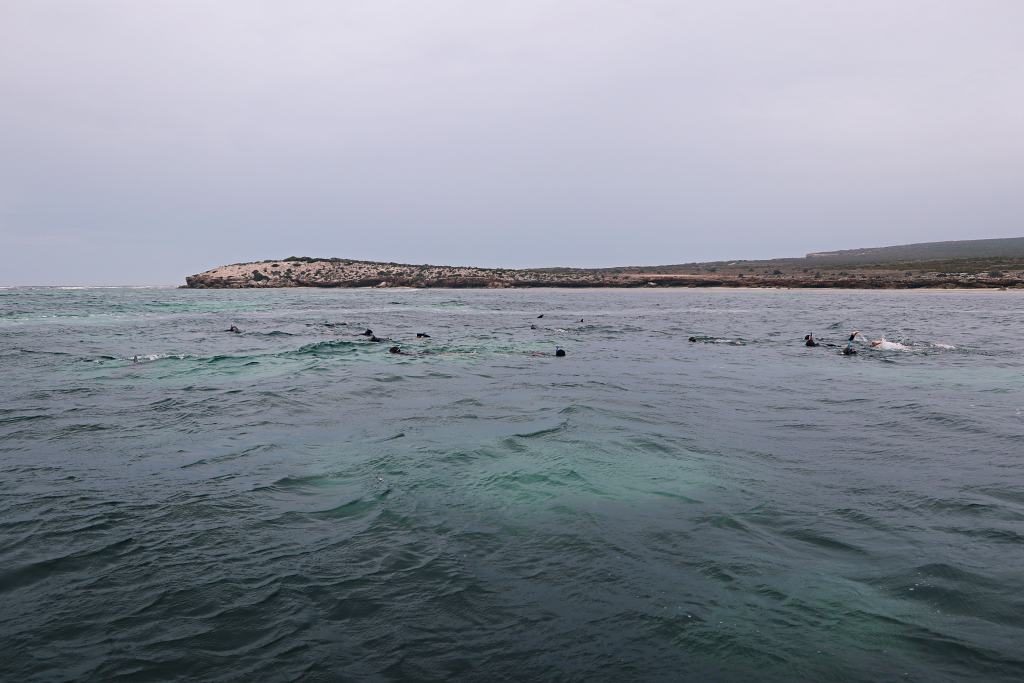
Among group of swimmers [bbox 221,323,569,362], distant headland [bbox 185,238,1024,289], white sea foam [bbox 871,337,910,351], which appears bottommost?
white sea foam [bbox 871,337,910,351]

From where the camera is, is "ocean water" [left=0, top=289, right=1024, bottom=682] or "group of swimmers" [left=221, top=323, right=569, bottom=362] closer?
"ocean water" [left=0, top=289, right=1024, bottom=682]

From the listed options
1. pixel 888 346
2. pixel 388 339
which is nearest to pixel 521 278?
pixel 388 339

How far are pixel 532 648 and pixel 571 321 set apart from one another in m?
29.1

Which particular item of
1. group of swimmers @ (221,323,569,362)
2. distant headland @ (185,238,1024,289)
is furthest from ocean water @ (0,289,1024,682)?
distant headland @ (185,238,1024,289)

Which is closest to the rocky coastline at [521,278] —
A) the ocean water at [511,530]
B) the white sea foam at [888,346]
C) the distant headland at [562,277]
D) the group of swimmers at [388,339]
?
the distant headland at [562,277]

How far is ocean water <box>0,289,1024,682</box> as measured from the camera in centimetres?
392

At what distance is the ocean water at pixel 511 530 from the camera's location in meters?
3.92

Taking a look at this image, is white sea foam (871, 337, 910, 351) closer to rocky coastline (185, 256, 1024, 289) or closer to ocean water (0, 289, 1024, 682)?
ocean water (0, 289, 1024, 682)

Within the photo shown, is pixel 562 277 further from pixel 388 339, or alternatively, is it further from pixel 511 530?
pixel 511 530

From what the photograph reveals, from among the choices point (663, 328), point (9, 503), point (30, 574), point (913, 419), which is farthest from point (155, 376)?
point (663, 328)

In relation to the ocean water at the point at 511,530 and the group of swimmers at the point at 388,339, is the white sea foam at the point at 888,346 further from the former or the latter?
the group of swimmers at the point at 388,339

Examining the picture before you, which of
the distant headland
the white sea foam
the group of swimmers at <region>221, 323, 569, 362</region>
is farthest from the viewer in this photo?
the distant headland

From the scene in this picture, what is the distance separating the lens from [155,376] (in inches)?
576

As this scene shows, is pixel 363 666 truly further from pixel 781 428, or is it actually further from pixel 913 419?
pixel 913 419
